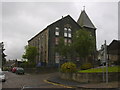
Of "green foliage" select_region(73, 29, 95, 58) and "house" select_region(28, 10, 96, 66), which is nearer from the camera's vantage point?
"green foliage" select_region(73, 29, 95, 58)

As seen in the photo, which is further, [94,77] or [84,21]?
[84,21]

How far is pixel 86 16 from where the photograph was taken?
176 feet

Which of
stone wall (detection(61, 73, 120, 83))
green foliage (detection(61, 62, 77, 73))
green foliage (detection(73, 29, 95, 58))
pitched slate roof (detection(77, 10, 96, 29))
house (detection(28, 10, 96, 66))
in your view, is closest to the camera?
stone wall (detection(61, 73, 120, 83))

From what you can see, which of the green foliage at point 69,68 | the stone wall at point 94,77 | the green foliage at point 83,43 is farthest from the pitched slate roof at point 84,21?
the stone wall at point 94,77

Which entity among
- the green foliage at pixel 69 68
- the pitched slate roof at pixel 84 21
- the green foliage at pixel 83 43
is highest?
the pitched slate roof at pixel 84 21

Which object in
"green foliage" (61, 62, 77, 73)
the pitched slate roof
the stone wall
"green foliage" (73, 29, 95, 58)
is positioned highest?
the pitched slate roof

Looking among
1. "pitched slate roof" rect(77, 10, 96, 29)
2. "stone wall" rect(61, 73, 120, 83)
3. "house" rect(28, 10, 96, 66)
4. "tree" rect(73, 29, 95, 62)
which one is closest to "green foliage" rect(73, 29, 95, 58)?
"tree" rect(73, 29, 95, 62)

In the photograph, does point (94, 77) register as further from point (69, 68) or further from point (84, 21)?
point (84, 21)

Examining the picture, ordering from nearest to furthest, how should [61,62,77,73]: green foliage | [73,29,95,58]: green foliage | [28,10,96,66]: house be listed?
1. [61,62,77,73]: green foliage
2. [73,29,95,58]: green foliage
3. [28,10,96,66]: house

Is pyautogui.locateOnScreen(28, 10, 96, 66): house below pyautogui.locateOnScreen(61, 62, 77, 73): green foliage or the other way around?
the other way around

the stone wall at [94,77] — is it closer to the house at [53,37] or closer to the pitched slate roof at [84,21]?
the house at [53,37]

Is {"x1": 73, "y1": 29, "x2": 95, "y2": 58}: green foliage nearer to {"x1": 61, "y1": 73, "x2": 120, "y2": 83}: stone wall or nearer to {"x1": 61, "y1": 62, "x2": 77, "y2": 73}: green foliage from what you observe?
{"x1": 61, "y1": 62, "x2": 77, "y2": 73}: green foliage

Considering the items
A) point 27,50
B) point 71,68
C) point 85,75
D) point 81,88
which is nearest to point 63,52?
point 27,50

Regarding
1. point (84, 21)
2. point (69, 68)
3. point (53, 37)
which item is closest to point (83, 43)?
point (69, 68)
